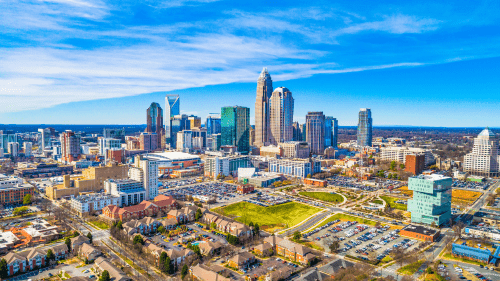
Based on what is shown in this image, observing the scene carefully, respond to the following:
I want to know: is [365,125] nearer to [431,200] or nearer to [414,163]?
[414,163]

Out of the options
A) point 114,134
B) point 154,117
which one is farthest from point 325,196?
point 114,134

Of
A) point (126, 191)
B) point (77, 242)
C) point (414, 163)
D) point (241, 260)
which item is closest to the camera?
point (241, 260)

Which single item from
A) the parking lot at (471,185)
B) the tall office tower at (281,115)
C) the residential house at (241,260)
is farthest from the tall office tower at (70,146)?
the parking lot at (471,185)

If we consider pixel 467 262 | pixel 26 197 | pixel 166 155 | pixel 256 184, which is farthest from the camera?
pixel 166 155

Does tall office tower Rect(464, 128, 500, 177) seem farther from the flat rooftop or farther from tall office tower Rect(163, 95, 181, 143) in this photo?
tall office tower Rect(163, 95, 181, 143)

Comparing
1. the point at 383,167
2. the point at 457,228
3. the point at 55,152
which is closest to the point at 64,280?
the point at 457,228

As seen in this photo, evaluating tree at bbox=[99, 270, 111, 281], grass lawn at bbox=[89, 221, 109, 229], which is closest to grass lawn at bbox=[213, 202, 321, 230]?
grass lawn at bbox=[89, 221, 109, 229]

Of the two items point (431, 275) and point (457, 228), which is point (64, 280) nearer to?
point (431, 275)
